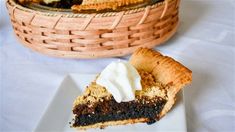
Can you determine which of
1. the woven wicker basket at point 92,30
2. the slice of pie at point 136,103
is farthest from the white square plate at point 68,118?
the woven wicker basket at point 92,30

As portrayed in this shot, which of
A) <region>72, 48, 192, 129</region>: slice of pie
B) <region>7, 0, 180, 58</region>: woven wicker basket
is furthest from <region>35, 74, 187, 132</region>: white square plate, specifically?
<region>7, 0, 180, 58</region>: woven wicker basket

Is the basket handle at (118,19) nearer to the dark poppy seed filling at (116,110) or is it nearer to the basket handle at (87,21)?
the basket handle at (87,21)

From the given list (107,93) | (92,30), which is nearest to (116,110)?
(107,93)

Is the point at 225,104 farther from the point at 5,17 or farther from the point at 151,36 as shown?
the point at 5,17

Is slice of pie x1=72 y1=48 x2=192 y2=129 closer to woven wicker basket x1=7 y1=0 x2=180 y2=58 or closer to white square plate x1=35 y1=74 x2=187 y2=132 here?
white square plate x1=35 y1=74 x2=187 y2=132

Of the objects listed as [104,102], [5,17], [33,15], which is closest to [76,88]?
[104,102]
